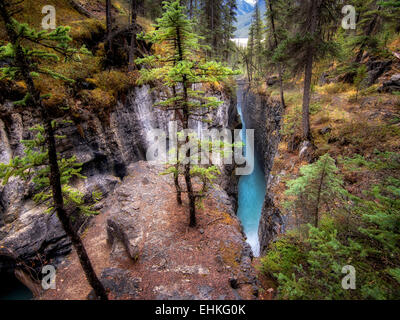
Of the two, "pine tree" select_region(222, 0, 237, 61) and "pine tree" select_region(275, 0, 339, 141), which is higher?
"pine tree" select_region(222, 0, 237, 61)

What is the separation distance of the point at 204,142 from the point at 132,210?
6.01 m

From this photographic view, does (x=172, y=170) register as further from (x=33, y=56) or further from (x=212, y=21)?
(x=212, y=21)

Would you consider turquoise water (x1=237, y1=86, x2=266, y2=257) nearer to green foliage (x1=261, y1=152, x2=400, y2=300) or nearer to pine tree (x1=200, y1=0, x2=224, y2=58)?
green foliage (x1=261, y1=152, x2=400, y2=300)

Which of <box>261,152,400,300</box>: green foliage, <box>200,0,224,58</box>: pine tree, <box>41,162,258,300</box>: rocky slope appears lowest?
<box>41,162,258,300</box>: rocky slope

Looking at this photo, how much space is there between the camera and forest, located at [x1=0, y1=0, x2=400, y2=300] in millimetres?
3682

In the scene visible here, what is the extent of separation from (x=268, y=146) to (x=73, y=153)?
18.6 m

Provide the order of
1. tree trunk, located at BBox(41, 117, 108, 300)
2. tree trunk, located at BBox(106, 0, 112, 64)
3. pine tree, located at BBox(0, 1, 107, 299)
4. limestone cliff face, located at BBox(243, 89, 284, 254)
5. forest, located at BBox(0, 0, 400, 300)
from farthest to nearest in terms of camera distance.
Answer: tree trunk, located at BBox(106, 0, 112, 64) → limestone cliff face, located at BBox(243, 89, 284, 254) → tree trunk, located at BBox(41, 117, 108, 300) → forest, located at BBox(0, 0, 400, 300) → pine tree, located at BBox(0, 1, 107, 299)

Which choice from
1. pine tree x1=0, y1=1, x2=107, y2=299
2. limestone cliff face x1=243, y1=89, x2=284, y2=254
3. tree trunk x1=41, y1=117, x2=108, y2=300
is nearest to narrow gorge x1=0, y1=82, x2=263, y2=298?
limestone cliff face x1=243, y1=89, x2=284, y2=254

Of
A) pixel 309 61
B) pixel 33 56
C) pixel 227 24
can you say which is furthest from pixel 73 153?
pixel 227 24

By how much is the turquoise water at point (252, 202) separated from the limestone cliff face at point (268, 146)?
238 cm

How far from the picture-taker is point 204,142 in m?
6.54

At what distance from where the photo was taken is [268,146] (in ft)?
67.5

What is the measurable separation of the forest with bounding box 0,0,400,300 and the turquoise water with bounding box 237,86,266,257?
57cm
